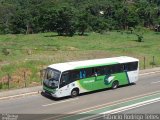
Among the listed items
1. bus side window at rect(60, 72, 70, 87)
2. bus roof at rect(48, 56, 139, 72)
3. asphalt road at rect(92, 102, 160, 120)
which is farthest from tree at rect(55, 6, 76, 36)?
asphalt road at rect(92, 102, 160, 120)

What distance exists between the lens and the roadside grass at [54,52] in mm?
34188

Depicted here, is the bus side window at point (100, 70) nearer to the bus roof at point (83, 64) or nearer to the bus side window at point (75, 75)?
the bus roof at point (83, 64)

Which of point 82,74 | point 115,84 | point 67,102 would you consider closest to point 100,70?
point 82,74

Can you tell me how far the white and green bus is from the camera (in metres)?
27.2

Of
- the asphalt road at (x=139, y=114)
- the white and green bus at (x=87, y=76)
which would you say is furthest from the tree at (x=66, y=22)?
the asphalt road at (x=139, y=114)

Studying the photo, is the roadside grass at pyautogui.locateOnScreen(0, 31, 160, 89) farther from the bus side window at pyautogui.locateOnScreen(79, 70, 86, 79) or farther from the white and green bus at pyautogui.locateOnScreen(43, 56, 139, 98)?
the bus side window at pyautogui.locateOnScreen(79, 70, 86, 79)

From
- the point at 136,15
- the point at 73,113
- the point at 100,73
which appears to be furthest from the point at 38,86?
the point at 136,15

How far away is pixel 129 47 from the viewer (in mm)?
54406

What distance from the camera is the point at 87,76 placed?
1139 inches

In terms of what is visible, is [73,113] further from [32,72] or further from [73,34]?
[73,34]

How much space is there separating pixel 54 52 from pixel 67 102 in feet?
67.2

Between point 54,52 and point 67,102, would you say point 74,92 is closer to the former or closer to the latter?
point 67,102

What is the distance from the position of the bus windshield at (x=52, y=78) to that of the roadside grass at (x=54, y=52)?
378 cm

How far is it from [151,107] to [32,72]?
13.7 m
